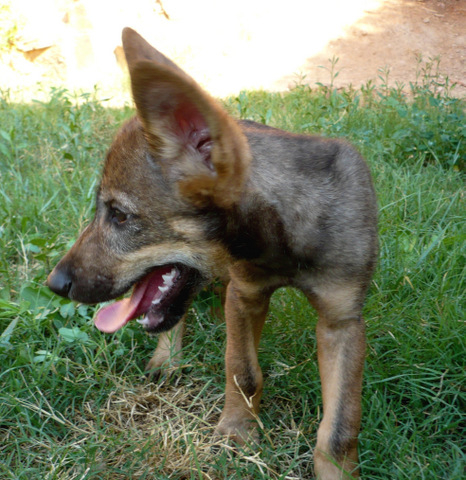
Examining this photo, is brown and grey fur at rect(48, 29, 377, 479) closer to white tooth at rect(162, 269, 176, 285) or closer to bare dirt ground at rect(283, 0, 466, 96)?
white tooth at rect(162, 269, 176, 285)

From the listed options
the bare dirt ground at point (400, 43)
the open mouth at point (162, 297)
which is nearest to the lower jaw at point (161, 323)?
the open mouth at point (162, 297)

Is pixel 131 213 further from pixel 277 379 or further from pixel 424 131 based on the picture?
pixel 424 131

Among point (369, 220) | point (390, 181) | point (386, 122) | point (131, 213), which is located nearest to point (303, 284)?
point (369, 220)

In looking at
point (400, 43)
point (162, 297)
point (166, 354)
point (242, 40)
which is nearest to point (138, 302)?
point (162, 297)

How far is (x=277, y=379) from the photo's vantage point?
10.3 feet

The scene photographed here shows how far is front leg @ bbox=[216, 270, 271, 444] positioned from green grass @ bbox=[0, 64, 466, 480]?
118 millimetres

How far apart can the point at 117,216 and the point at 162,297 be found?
1.33 ft

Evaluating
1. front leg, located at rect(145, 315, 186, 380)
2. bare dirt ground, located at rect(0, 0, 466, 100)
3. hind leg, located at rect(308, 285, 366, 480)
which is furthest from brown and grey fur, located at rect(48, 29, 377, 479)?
bare dirt ground, located at rect(0, 0, 466, 100)

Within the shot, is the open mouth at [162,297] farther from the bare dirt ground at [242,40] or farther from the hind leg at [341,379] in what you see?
the bare dirt ground at [242,40]

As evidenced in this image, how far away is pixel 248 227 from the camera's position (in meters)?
2.39

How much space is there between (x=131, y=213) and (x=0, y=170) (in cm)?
317

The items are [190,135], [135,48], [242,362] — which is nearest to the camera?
[190,135]

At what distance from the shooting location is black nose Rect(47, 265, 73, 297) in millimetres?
2598

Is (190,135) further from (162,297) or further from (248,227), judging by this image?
(162,297)
